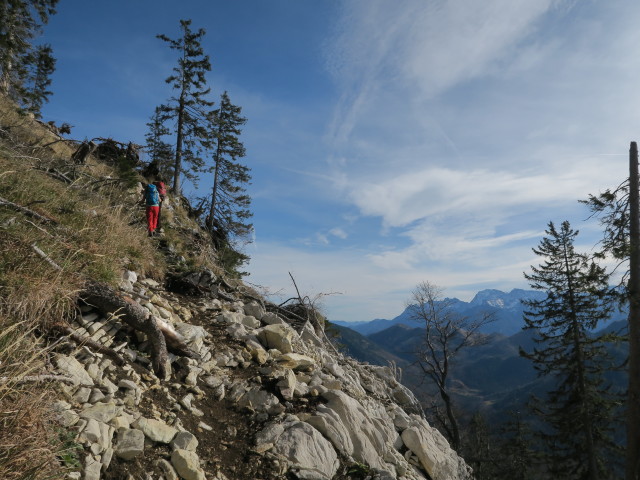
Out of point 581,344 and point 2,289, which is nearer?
point 2,289

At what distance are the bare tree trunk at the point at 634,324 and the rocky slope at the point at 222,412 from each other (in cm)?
823

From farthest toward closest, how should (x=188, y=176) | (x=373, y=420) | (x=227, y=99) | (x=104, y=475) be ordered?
(x=227, y=99) → (x=188, y=176) → (x=373, y=420) → (x=104, y=475)

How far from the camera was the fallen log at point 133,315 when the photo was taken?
12.2ft

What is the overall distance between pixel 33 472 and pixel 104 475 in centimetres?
60

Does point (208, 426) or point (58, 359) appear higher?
point (58, 359)

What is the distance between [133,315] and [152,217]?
5682mm

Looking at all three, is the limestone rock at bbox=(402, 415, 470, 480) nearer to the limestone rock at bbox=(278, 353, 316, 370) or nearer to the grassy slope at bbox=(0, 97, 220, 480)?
the limestone rock at bbox=(278, 353, 316, 370)

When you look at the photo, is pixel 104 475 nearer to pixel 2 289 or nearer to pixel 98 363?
pixel 98 363

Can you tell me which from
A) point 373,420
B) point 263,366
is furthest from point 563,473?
point 263,366

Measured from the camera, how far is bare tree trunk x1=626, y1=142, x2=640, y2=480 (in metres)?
10.1

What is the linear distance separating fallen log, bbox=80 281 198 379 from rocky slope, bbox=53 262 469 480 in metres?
0.10

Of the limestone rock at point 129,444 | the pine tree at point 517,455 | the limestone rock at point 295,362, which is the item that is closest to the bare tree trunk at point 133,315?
the limestone rock at point 129,444

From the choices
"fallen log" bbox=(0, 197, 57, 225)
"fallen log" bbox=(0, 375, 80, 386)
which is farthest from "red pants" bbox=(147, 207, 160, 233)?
"fallen log" bbox=(0, 375, 80, 386)

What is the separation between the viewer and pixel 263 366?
4797 mm
